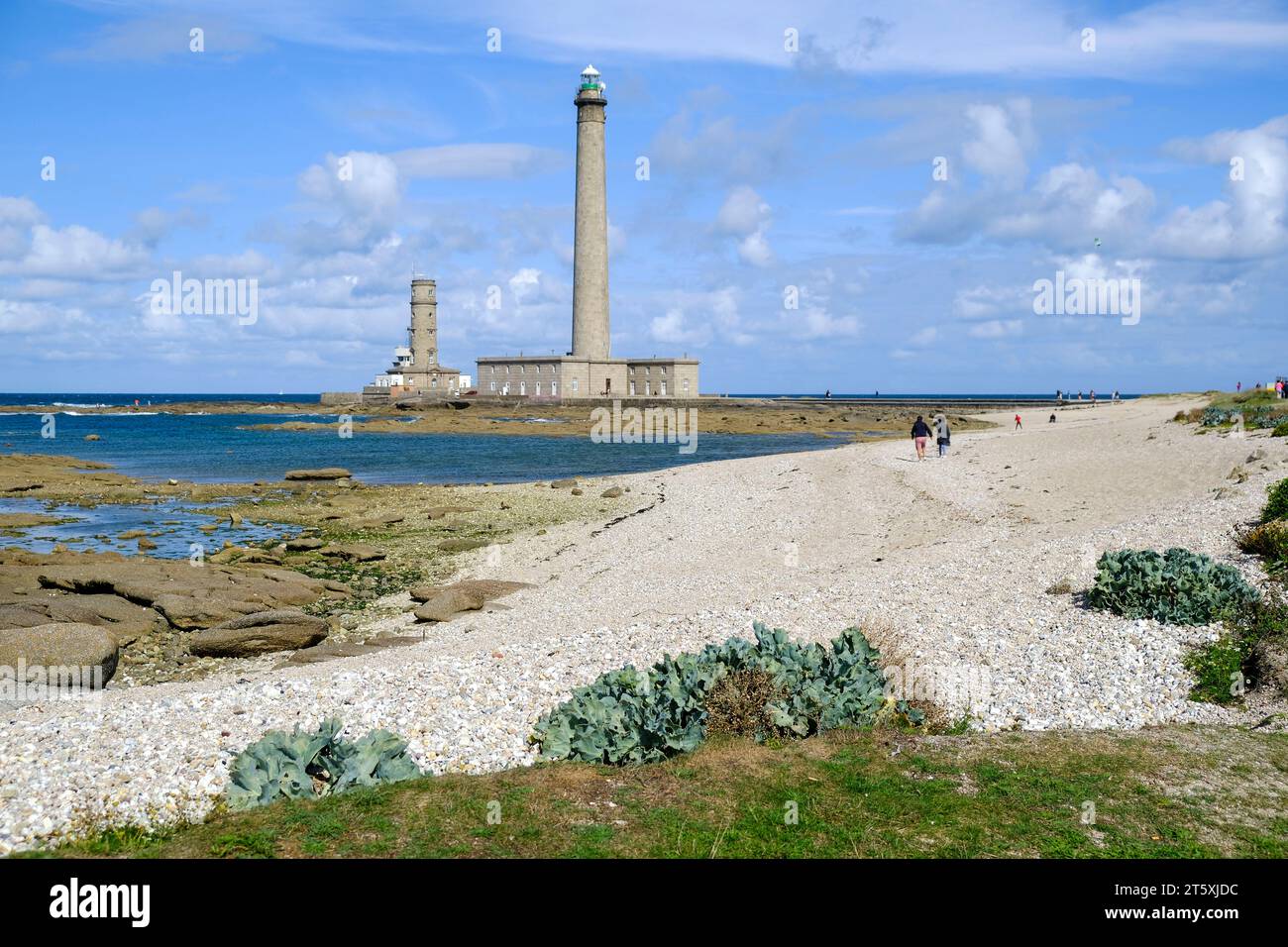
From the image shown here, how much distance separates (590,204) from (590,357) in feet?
50.7

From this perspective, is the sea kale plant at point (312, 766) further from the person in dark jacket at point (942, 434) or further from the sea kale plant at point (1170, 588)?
the person in dark jacket at point (942, 434)

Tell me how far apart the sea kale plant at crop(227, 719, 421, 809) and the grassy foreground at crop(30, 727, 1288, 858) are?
0.18 metres

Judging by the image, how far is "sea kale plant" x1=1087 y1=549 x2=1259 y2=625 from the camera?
12547 millimetres

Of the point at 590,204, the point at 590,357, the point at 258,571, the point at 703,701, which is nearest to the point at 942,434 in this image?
the point at 258,571

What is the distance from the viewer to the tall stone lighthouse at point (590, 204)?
84188 millimetres

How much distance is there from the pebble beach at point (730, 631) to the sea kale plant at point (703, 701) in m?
0.67

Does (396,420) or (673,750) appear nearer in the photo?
(673,750)

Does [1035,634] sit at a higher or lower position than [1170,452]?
lower

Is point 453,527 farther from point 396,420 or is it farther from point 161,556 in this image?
point 396,420

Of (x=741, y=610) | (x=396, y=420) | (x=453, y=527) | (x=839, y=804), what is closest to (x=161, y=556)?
(x=453, y=527)

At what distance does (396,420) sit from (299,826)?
94.2 m

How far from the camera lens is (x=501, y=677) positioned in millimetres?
11125

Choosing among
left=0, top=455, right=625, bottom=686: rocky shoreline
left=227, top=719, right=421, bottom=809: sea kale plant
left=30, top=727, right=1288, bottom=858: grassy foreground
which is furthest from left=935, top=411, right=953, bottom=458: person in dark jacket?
left=227, top=719, right=421, bottom=809: sea kale plant
